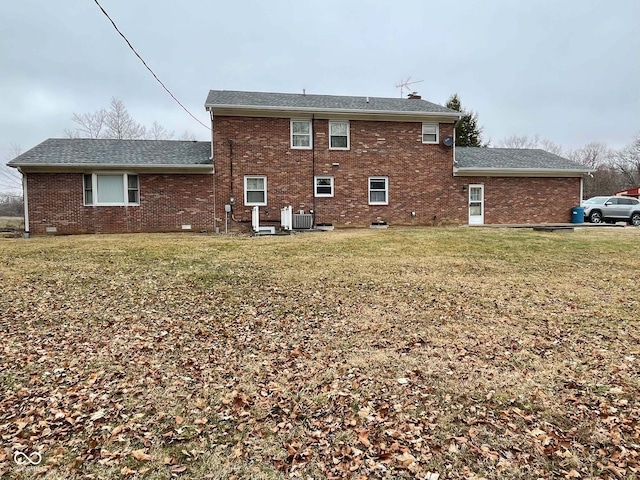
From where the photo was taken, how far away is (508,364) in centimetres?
414

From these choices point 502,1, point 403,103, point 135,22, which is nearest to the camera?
point 135,22

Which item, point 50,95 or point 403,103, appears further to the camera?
point 50,95

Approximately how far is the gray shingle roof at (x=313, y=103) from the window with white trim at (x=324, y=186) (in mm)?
2873

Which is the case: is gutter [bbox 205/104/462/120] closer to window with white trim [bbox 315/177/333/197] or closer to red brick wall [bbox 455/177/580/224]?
window with white trim [bbox 315/177/333/197]

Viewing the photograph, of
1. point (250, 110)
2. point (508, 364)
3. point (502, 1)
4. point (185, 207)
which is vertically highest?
point (502, 1)

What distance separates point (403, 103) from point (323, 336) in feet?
52.6

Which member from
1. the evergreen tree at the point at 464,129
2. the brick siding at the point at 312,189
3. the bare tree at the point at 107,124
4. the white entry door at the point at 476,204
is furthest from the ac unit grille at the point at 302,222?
the bare tree at the point at 107,124

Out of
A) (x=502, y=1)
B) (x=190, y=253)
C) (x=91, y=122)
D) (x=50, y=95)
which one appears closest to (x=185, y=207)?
(x=190, y=253)

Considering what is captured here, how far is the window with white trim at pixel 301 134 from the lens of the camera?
16.4 metres

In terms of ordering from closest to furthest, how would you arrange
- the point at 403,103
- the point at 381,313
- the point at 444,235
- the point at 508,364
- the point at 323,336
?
the point at 508,364 < the point at 323,336 < the point at 381,313 < the point at 444,235 < the point at 403,103

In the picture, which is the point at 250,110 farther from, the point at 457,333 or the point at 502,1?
the point at 457,333

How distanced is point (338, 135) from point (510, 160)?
8.82 m

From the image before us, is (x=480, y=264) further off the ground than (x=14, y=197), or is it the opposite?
(x=14, y=197)
